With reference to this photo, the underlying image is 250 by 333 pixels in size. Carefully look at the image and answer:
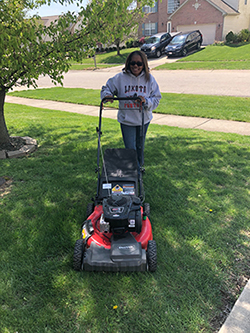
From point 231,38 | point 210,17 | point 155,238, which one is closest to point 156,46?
point 231,38

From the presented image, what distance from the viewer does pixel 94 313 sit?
2.29 m

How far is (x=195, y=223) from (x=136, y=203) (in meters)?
0.97

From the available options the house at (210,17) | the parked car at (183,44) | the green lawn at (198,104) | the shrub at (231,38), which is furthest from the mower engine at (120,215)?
the house at (210,17)

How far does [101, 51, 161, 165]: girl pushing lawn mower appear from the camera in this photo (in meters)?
3.48

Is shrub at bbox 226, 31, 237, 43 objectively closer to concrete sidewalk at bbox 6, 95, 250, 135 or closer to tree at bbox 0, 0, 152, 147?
concrete sidewalk at bbox 6, 95, 250, 135

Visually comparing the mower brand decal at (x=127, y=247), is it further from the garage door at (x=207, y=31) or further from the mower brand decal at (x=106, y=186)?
the garage door at (x=207, y=31)

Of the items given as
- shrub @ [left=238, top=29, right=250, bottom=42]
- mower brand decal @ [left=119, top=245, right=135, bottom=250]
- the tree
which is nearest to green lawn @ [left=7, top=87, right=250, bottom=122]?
the tree

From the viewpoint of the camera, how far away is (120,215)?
258cm

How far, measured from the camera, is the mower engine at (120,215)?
2590 mm

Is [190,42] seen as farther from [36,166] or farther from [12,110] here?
[36,166]

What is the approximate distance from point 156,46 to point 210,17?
839 cm

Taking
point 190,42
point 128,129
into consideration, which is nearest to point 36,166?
point 128,129

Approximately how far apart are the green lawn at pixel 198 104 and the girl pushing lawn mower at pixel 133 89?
4.90 meters

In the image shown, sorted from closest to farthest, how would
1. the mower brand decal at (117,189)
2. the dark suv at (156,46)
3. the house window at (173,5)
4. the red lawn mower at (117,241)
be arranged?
1. the red lawn mower at (117,241)
2. the mower brand decal at (117,189)
3. the dark suv at (156,46)
4. the house window at (173,5)
